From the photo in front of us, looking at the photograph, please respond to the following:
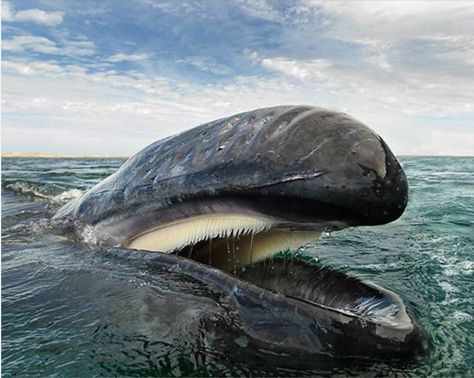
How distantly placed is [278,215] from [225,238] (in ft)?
2.93

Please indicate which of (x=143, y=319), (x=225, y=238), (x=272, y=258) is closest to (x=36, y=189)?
(x=225, y=238)

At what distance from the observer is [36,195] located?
9930 millimetres

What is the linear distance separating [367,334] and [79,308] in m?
1.83

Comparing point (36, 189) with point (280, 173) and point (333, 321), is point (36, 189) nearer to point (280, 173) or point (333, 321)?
point (280, 173)

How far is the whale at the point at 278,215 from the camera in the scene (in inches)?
103

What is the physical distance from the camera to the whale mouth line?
2.89 m

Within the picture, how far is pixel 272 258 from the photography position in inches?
142

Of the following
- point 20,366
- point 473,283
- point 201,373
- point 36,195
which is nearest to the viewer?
point 201,373

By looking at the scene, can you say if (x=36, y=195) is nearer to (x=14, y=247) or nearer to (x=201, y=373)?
(x=14, y=247)

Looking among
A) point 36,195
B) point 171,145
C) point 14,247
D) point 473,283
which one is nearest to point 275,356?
point 171,145

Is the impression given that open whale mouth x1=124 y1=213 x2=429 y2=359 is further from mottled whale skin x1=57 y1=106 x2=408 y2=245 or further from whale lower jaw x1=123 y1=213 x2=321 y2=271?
mottled whale skin x1=57 y1=106 x2=408 y2=245

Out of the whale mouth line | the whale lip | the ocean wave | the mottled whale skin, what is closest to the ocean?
the whale lip

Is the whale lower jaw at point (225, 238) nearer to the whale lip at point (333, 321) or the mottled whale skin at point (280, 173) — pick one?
the mottled whale skin at point (280, 173)

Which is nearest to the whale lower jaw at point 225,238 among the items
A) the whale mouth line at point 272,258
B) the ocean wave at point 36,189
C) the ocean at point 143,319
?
the whale mouth line at point 272,258
